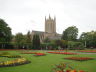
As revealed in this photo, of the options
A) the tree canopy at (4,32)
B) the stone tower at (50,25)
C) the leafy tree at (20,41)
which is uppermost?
the stone tower at (50,25)

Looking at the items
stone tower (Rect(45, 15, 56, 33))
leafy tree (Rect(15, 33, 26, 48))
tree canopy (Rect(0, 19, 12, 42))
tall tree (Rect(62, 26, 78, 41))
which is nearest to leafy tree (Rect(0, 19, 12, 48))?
tree canopy (Rect(0, 19, 12, 42))

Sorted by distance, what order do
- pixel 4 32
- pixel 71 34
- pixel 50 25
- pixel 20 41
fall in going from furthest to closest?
1. pixel 50 25
2. pixel 71 34
3. pixel 20 41
4. pixel 4 32

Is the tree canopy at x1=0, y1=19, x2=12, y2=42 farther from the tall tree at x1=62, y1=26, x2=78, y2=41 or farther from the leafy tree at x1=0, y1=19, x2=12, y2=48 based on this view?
the tall tree at x1=62, y1=26, x2=78, y2=41

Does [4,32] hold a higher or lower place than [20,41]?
higher

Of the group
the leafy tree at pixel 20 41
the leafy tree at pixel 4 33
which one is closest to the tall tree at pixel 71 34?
the leafy tree at pixel 20 41

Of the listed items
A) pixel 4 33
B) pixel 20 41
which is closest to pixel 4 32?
pixel 4 33

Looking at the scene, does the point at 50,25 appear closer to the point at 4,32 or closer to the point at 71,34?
the point at 71,34

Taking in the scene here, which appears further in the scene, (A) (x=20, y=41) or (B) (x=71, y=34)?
(B) (x=71, y=34)

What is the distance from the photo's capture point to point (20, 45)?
52.8 meters

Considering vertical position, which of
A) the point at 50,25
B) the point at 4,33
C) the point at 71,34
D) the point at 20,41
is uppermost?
the point at 50,25

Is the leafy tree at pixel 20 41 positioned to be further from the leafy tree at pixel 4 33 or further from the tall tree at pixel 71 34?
the tall tree at pixel 71 34

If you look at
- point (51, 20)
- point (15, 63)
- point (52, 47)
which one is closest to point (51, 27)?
point (51, 20)

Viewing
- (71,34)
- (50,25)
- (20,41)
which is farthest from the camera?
(50,25)

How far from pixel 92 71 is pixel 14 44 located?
144 feet
